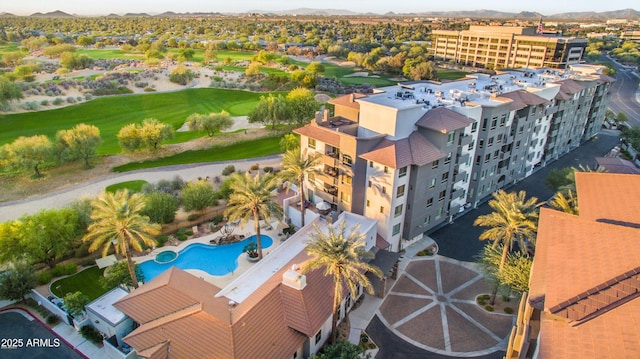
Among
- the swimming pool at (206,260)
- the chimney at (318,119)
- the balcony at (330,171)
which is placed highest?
the chimney at (318,119)

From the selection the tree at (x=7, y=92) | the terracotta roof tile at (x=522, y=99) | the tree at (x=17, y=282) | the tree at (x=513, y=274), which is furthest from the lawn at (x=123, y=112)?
the tree at (x=513, y=274)

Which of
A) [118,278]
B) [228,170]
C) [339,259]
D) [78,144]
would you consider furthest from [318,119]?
[78,144]

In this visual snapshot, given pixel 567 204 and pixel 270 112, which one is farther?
pixel 270 112

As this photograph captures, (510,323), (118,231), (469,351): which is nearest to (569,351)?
(469,351)

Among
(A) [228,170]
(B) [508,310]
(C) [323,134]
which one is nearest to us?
(B) [508,310]

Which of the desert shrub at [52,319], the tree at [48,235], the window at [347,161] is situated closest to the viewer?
the desert shrub at [52,319]

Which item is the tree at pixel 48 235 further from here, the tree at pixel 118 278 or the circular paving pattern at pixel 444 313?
the circular paving pattern at pixel 444 313

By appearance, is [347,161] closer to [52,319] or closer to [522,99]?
[522,99]
